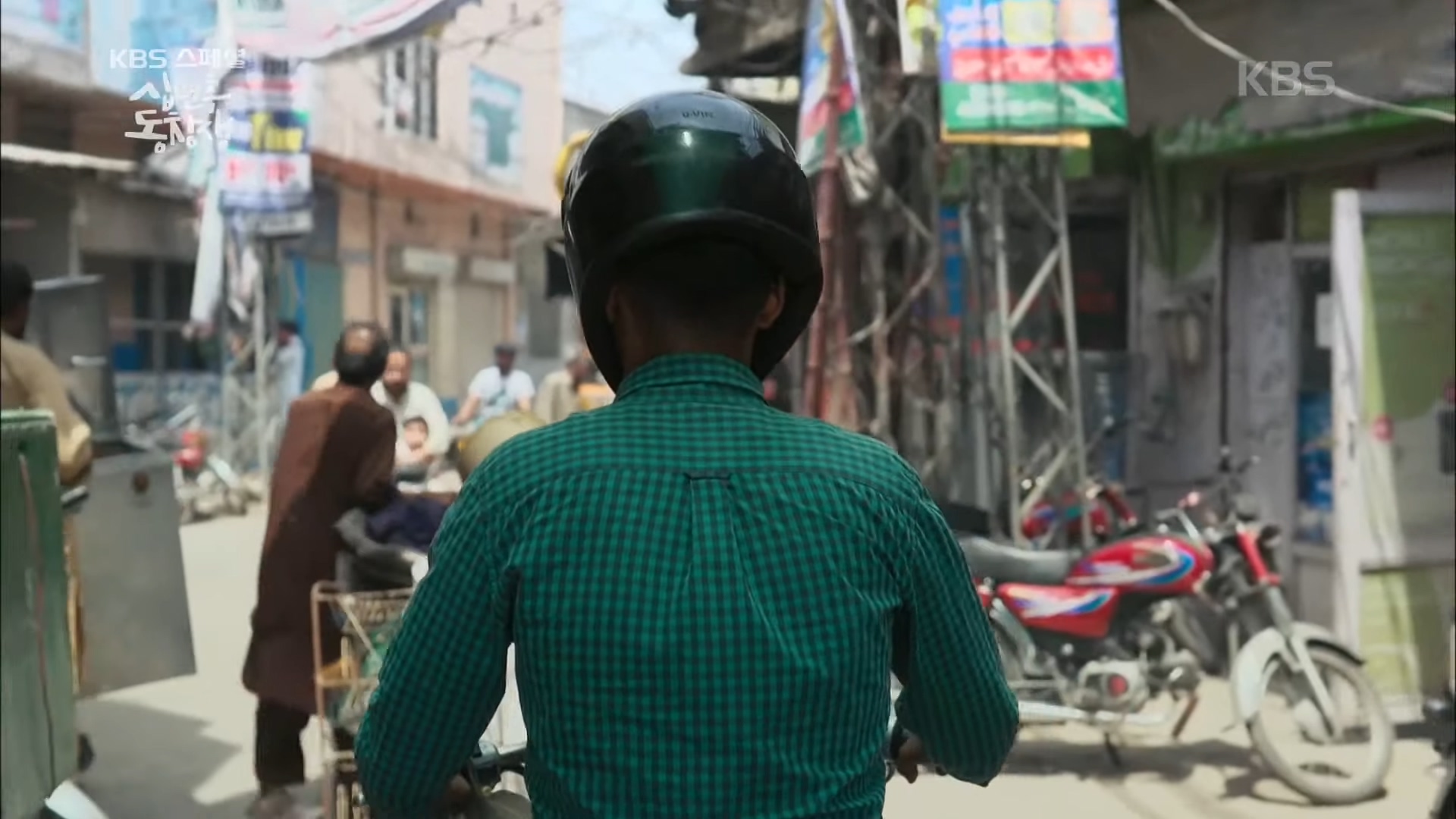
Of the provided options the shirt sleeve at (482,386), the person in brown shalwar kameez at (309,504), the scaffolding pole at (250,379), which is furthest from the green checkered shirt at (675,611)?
the scaffolding pole at (250,379)

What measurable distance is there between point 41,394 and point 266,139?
155 cm

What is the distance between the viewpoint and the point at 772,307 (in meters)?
1.48

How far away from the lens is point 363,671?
12.1 feet

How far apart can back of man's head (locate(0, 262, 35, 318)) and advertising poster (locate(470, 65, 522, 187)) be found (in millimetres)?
8972

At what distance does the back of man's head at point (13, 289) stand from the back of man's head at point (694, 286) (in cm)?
376

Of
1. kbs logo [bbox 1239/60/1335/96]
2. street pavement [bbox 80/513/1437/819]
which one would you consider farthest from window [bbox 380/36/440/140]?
kbs logo [bbox 1239/60/1335/96]

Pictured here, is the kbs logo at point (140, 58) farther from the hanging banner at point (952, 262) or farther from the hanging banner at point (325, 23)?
the hanging banner at point (952, 262)

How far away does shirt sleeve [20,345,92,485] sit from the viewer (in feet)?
14.3

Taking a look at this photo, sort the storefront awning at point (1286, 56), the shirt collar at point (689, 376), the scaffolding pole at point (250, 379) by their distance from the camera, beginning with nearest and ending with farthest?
the shirt collar at point (689, 376), the storefront awning at point (1286, 56), the scaffolding pole at point (250, 379)

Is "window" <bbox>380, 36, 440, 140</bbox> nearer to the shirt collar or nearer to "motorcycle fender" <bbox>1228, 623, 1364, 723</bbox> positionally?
"motorcycle fender" <bbox>1228, 623, 1364, 723</bbox>

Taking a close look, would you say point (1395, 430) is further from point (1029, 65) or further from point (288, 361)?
point (288, 361)

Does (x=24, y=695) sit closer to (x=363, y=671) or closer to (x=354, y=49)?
(x=363, y=671)

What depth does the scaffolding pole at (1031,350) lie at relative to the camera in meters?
6.01

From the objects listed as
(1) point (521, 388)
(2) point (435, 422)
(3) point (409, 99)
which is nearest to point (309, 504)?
(2) point (435, 422)
